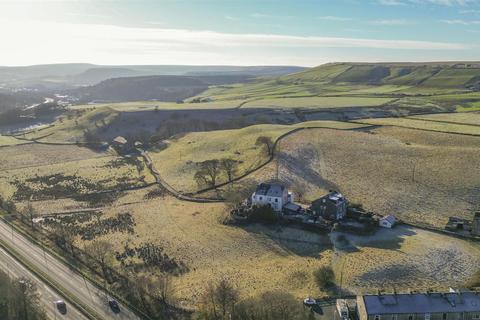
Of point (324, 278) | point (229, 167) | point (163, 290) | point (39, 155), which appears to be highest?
point (229, 167)

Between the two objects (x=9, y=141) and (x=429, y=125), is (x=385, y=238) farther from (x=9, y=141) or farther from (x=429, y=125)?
(x=9, y=141)

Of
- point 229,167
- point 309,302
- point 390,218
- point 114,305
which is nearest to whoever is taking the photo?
point 309,302

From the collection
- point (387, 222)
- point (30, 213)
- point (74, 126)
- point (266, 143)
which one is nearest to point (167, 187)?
point (266, 143)

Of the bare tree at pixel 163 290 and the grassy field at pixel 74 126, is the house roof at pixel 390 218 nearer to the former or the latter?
the bare tree at pixel 163 290

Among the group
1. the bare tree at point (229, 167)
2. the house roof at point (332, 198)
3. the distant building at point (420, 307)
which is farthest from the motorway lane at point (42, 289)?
the bare tree at point (229, 167)

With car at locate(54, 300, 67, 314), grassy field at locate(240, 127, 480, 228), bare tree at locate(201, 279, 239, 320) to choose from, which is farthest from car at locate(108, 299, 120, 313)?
grassy field at locate(240, 127, 480, 228)

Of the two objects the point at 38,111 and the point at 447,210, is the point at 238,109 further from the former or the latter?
the point at 447,210

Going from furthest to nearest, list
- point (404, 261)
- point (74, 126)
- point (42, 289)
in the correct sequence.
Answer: point (74, 126), point (404, 261), point (42, 289)
